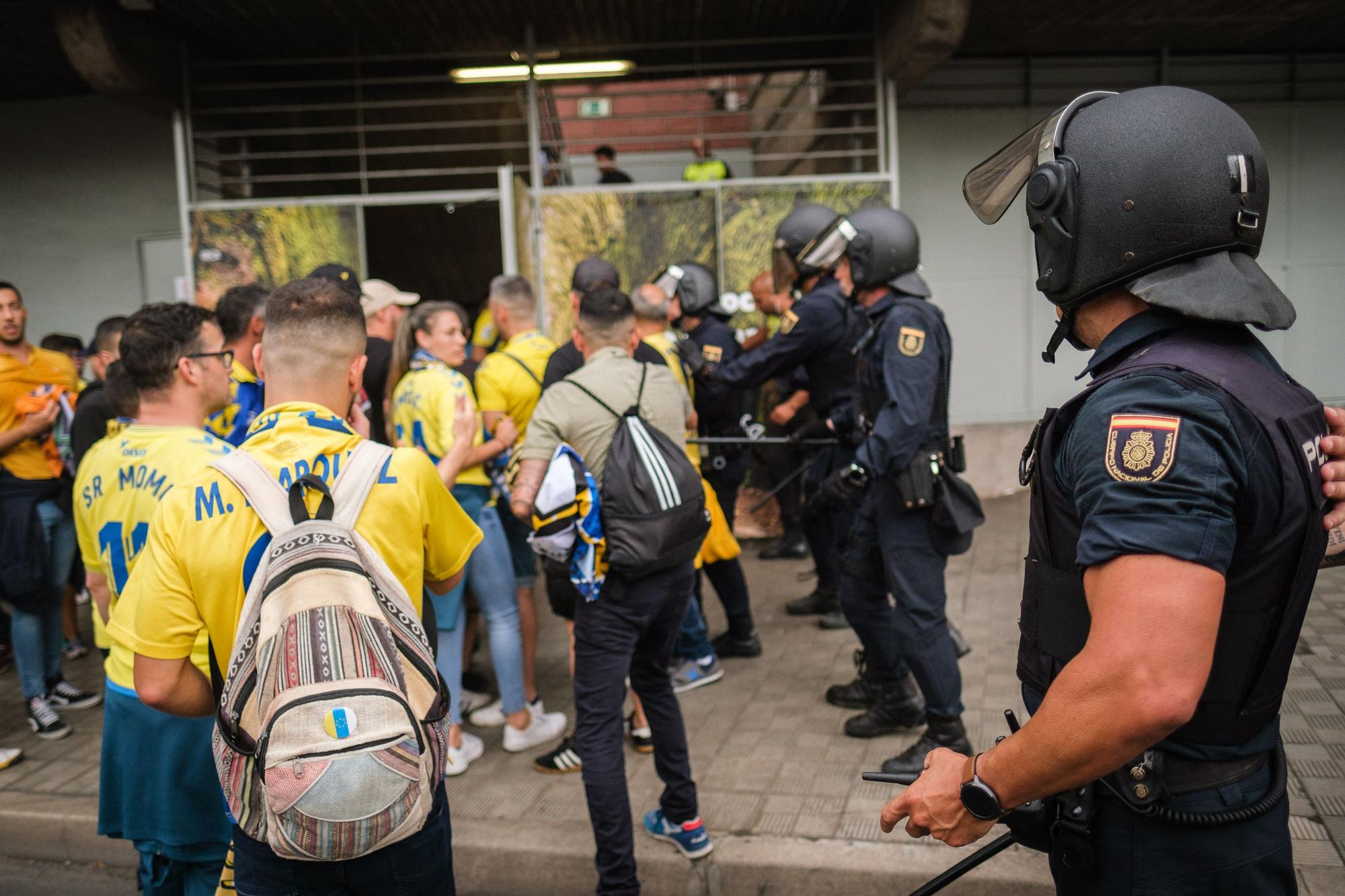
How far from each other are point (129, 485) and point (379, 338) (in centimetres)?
205

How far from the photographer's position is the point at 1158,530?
53.6 inches

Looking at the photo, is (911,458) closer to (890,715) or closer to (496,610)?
(890,715)

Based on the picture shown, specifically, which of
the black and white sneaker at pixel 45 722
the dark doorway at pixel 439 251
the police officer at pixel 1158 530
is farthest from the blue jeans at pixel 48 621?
the dark doorway at pixel 439 251

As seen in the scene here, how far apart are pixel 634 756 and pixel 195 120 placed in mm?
7007

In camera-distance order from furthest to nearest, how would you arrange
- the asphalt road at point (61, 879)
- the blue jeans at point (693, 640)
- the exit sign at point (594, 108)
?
the exit sign at point (594, 108)
the blue jeans at point (693, 640)
the asphalt road at point (61, 879)

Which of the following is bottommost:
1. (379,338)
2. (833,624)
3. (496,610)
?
(833,624)

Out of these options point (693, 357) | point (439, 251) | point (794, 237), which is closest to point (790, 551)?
point (693, 357)

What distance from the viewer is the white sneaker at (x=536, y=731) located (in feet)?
14.9

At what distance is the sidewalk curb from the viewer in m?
3.33

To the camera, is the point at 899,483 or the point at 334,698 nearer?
the point at 334,698

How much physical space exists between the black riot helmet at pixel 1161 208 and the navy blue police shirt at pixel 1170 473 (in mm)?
162

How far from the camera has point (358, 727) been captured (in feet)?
5.49

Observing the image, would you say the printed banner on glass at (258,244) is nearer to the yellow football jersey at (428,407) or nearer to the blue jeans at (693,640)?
the yellow football jersey at (428,407)

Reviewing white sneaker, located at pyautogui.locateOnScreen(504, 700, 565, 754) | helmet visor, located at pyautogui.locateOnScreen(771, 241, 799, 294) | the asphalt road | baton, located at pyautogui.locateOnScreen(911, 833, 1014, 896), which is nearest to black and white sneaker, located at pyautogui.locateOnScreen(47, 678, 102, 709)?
the asphalt road
